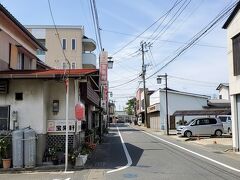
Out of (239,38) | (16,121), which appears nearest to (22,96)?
(16,121)

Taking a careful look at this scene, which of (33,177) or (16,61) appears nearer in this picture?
(33,177)

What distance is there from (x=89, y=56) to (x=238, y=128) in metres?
34.5

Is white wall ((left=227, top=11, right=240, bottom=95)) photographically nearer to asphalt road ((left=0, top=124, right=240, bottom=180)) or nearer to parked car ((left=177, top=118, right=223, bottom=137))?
asphalt road ((left=0, top=124, right=240, bottom=180))

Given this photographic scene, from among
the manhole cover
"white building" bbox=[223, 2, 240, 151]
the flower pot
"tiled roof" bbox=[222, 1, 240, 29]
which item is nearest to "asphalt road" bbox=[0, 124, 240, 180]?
the manhole cover

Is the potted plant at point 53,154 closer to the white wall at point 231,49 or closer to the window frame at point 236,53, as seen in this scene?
the white wall at point 231,49

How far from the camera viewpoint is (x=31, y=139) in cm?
1436

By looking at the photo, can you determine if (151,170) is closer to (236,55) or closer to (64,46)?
(236,55)

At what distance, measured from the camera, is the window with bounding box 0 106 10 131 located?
15.3 meters

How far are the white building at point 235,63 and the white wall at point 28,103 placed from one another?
9.85 meters

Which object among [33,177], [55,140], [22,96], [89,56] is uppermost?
[89,56]

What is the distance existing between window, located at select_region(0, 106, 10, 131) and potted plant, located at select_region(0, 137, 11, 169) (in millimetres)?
935

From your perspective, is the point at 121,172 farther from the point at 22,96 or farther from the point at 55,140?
the point at 22,96

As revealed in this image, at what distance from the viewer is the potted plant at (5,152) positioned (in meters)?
14.1

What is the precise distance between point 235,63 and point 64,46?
34993 millimetres
